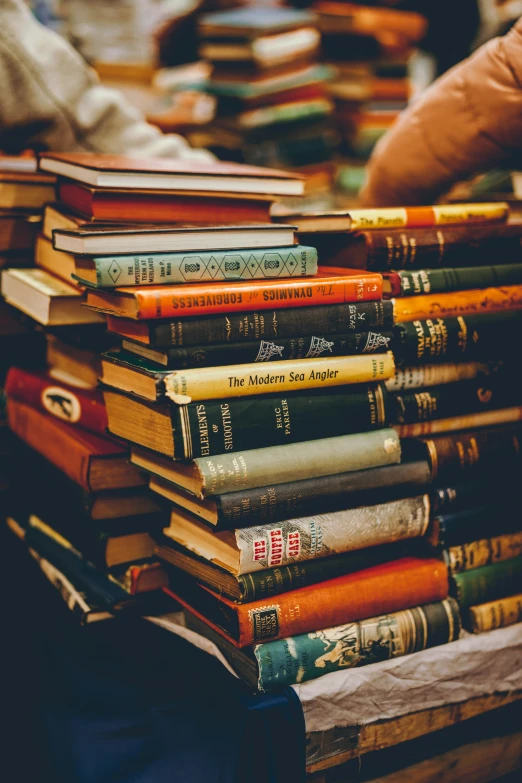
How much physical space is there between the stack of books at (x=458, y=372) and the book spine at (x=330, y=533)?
4 centimetres

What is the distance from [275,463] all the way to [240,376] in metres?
0.10

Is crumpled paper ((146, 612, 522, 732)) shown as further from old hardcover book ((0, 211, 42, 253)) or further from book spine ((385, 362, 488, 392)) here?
old hardcover book ((0, 211, 42, 253))

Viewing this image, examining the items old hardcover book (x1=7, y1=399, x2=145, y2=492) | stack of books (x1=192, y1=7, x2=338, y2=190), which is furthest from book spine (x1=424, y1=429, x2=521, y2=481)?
stack of books (x1=192, y1=7, x2=338, y2=190)

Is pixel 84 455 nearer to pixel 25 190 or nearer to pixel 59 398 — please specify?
pixel 59 398

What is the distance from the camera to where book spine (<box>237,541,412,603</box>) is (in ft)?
A: 2.39

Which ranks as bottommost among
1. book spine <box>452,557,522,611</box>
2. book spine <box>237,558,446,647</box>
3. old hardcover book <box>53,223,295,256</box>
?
book spine <box>452,557,522,611</box>

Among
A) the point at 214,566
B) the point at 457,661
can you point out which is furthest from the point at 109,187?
the point at 457,661

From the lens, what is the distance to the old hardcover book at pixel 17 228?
1.01m

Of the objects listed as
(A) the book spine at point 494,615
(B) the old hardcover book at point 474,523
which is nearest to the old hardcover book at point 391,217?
(B) the old hardcover book at point 474,523

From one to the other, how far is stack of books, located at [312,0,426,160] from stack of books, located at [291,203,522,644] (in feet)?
5.06

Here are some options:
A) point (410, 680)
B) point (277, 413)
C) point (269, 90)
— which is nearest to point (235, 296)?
point (277, 413)

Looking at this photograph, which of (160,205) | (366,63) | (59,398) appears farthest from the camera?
(366,63)

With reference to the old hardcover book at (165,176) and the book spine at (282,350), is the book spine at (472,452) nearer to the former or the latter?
the book spine at (282,350)

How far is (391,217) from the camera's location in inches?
34.4
